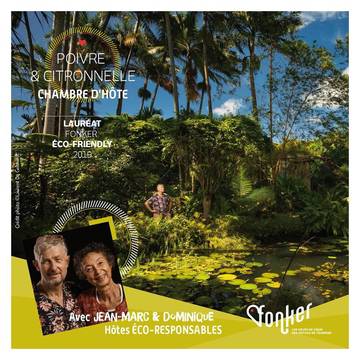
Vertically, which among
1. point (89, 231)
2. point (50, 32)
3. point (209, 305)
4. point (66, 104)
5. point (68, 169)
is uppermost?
point (50, 32)

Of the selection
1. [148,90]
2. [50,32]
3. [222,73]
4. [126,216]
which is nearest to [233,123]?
[222,73]

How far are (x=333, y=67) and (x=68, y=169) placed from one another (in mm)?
2976

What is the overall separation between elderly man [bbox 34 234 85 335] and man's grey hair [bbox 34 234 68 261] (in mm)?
68

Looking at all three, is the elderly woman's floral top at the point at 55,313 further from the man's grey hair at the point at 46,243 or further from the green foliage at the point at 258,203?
the green foliage at the point at 258,203

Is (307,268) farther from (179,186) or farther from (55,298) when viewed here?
(55,298)

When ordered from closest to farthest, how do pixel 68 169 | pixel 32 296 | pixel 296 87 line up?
pixel 32 296
pixel 68 169
pixel 296 87

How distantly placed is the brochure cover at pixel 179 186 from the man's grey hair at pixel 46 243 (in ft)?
0.05

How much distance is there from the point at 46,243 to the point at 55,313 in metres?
0.68

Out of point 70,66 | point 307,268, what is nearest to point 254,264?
point 307,268

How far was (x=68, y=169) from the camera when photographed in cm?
357

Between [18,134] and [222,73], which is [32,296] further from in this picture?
[222,73]

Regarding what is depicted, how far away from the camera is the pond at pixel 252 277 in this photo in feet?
11.1

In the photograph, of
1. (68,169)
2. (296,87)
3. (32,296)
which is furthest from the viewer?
(296,87)

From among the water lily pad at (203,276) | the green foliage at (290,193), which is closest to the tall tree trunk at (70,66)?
the water lily pad at (203,276)
